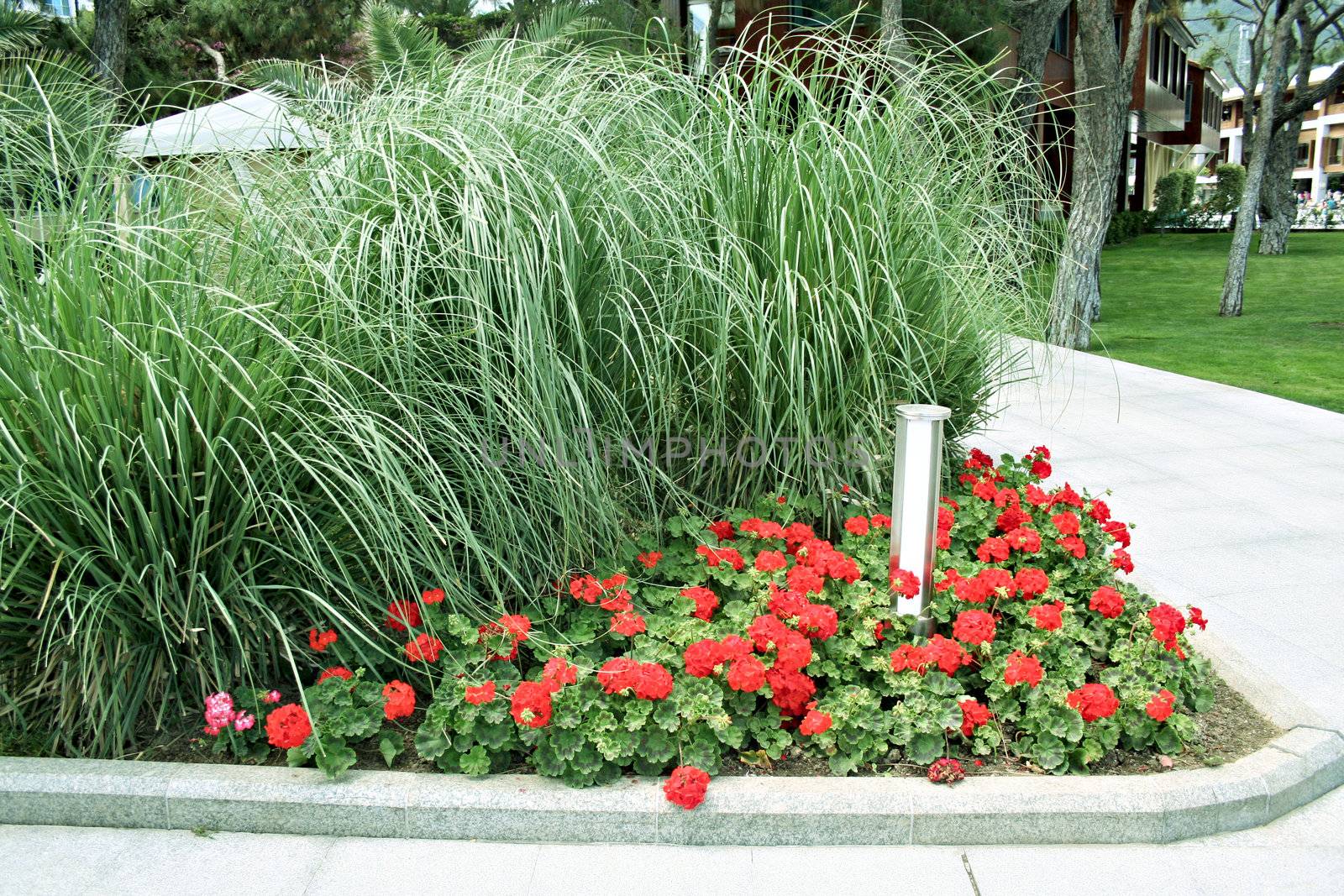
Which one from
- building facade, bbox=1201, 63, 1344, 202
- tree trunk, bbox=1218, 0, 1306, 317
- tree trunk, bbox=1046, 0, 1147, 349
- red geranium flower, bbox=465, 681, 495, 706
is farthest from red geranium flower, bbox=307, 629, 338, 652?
building facade, bbox=1201, 63, 1344, 202

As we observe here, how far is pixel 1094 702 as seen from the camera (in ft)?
9.00

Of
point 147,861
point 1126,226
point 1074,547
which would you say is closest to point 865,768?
point 1074,547

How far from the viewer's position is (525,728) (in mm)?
2666

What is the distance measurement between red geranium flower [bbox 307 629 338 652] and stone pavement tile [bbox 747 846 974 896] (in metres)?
1.17

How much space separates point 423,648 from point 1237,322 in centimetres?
1275

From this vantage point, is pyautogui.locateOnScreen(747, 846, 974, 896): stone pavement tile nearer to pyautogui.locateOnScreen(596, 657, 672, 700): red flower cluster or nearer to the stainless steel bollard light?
pyautogui.locateOnScreen(596, 657, 672, 700): red flower cluster

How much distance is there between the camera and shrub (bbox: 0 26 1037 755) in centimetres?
270

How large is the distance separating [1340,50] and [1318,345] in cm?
2748

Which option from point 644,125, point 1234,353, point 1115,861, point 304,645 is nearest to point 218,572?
point 304,645

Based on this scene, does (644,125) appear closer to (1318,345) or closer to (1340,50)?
(1318,345)

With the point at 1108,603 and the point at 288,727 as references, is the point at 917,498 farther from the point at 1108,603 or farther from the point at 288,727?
the point at 288,727

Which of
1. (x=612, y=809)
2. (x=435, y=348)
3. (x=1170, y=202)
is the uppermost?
(x=435, y=348)

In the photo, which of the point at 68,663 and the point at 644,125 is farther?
the point at 644,125

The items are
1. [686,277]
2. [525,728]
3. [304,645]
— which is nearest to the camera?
[525,728]
